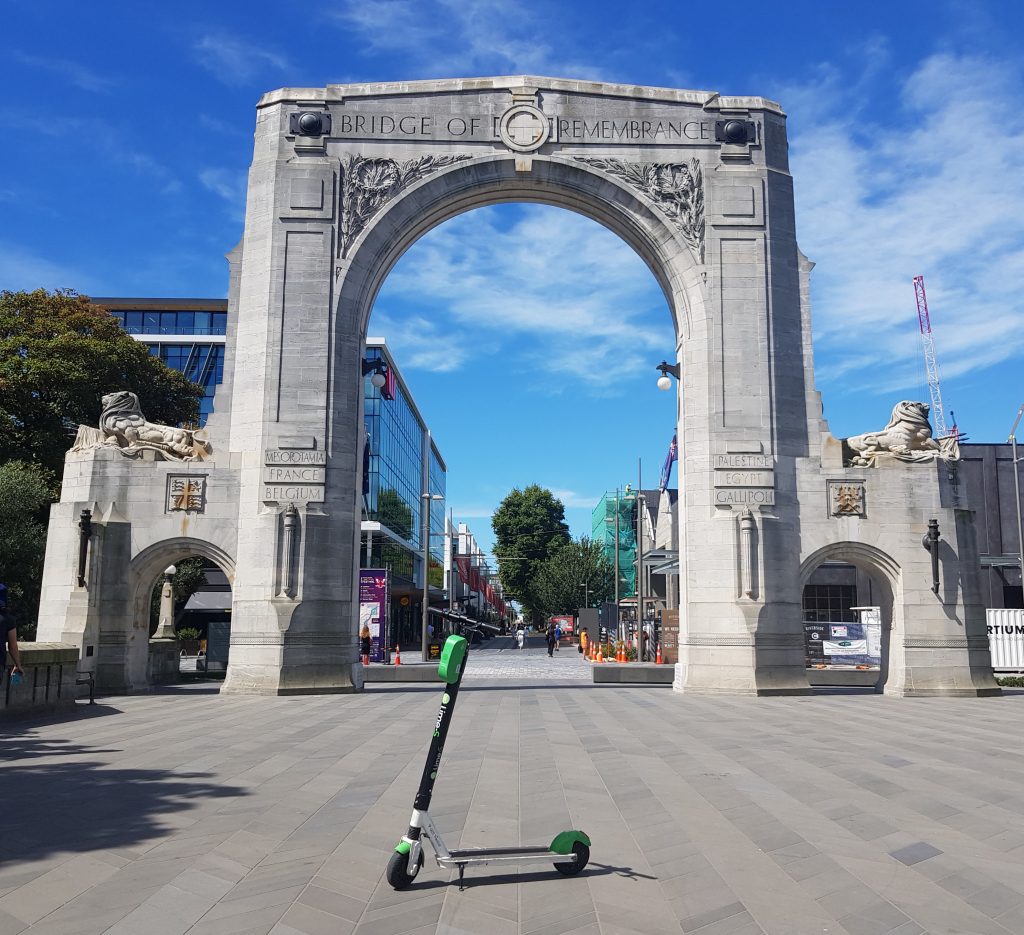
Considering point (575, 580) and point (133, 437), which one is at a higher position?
point (133, 437)

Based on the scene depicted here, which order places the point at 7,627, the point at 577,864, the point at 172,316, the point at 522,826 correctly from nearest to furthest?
1. the point at 577,864
2. the point at 522,826
3. the point at 7,627
4. the point at 172,316

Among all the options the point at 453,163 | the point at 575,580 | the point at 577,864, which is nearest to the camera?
the point at 577,864

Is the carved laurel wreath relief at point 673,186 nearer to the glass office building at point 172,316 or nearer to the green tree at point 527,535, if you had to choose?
the glass office building at point 172,316

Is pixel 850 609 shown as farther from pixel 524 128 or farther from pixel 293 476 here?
pixel 293 476

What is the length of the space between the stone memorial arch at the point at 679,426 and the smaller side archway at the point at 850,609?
0.45 ft

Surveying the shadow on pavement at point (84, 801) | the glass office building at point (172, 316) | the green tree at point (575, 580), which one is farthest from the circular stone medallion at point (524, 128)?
the green tree at point (575, 580)

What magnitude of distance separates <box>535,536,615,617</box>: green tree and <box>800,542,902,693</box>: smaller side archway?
26894 mm

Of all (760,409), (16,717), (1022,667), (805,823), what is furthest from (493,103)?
(1022,667)

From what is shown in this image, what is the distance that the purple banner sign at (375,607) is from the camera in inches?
1118

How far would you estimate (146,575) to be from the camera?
21.8 metres

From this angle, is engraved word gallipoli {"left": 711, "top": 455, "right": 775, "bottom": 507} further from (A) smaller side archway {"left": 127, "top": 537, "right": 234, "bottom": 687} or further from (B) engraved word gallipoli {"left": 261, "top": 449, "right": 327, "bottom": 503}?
(A) smaller side archway {"left": 127, "top": 537, "right": 234, "bottom": 687}

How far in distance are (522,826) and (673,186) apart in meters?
19.6

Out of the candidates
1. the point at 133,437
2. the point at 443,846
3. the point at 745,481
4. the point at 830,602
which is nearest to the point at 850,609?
the point at 830,602

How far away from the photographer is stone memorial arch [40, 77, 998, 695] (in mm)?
21047
